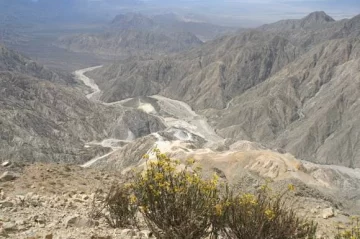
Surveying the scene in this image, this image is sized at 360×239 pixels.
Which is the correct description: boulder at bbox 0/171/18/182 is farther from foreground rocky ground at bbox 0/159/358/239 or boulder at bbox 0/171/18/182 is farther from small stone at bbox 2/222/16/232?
small stone at bbox 2/222/16/232

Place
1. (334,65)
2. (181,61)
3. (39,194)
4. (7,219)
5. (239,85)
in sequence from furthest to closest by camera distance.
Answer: (181,61) → (239,85) → (334,65) → (39,194) → (7,219)

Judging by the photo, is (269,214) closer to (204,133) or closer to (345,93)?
(204,133)

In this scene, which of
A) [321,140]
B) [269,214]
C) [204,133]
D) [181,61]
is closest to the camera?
[269,214]

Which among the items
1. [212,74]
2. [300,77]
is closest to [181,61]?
[212,74]

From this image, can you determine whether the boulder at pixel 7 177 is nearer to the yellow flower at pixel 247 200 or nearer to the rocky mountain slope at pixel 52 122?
the yellow flower at pixel 247 200

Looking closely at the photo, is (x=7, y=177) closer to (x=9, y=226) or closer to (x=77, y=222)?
(x=77, y=222)

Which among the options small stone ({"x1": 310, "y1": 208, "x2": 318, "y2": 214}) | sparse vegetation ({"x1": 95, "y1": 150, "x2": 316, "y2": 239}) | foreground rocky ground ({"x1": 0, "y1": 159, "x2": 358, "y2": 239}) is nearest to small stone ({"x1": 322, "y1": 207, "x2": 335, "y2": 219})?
foreground rocky ground ({"x1": 0, "y1": 159, "x2": 358, "y2": 239})

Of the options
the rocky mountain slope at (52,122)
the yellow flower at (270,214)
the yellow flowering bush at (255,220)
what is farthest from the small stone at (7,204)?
the rocky mountain slope at (52,122)
